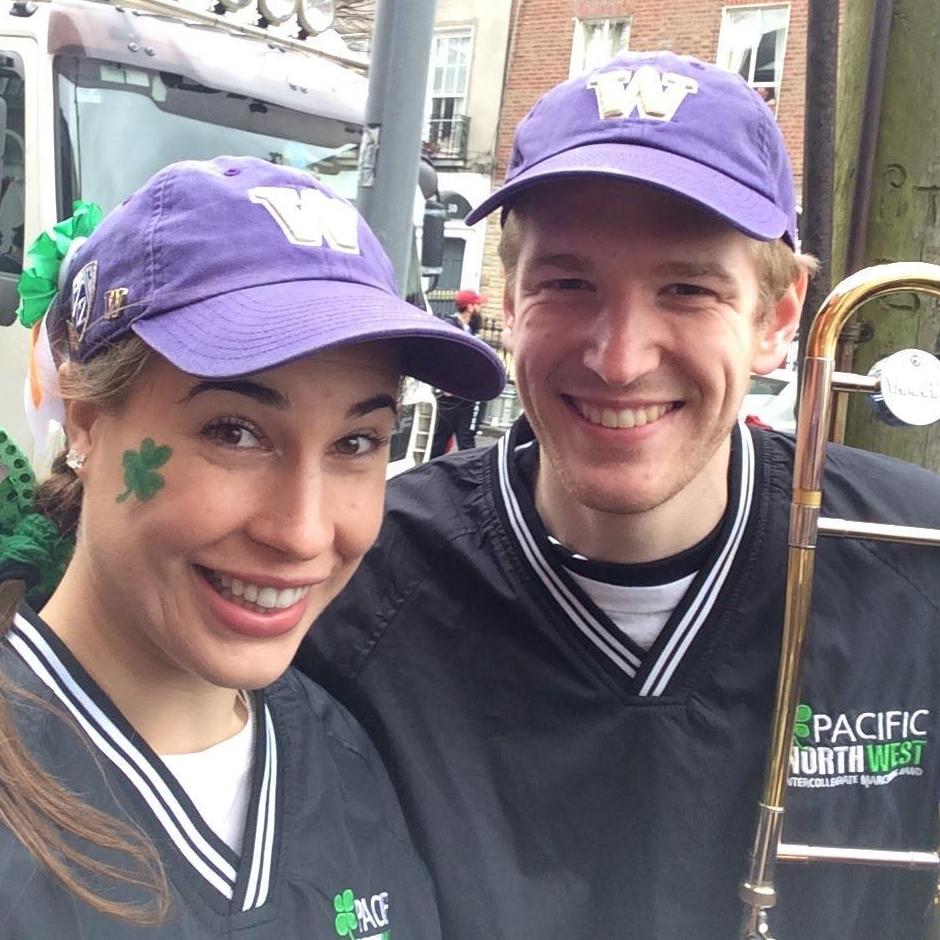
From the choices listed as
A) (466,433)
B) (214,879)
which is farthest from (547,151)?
(466,433)

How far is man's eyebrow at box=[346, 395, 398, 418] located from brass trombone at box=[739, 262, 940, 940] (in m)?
0.63

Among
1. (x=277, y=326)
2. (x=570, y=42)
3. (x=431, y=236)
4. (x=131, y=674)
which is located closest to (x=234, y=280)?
(x=277, y=326)

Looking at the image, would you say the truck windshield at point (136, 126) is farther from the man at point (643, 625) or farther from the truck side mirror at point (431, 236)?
the man at point (643, 625)

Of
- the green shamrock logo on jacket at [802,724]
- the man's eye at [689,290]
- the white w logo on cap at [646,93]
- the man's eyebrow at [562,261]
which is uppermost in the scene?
the white w logo on cap at [646,93]

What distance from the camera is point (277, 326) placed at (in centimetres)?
128

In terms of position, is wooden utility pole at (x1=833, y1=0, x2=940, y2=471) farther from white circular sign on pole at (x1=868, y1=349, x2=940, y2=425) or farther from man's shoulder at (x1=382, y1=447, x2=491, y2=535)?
man's shoulder at (x1=382, y1=447, x2=491, y2=535)

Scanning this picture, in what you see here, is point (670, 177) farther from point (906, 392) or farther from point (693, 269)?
point (906, 392)

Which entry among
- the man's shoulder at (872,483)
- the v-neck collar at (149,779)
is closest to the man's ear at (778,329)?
the man's shoulder at (872,483)

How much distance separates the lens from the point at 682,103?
1.68 meters

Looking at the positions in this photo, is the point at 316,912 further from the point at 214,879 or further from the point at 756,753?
the point at 756,753

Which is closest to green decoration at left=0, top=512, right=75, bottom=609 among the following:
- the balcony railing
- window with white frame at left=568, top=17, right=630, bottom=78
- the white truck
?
the white truck

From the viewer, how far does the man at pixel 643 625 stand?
163cm

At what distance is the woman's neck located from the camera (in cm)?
138

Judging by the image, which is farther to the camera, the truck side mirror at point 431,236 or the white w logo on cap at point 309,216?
the truck side mirror at point 431,236
